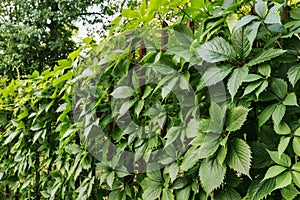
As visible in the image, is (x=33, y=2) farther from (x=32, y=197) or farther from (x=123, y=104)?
(x=123, y=104)

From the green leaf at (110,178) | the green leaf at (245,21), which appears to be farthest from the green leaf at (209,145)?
the green leaf at (110,178)

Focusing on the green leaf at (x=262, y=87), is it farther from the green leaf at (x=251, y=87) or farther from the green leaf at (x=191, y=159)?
the green leaf at (x=191, y=159)

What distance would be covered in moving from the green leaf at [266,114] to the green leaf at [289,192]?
0.18 metres

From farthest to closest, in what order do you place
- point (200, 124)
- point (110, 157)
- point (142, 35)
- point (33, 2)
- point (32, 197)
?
point (33, 2)
point (32, 197)
point (110, 157)
point (142, 35)
point (200, 124)

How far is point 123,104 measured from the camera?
1332mm

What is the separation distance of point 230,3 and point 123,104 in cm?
58

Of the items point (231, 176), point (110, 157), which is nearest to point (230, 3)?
point (231, 176)

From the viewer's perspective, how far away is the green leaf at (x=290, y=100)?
2.75 ft

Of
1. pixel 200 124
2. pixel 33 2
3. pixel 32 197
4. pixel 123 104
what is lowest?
pixel 33 2

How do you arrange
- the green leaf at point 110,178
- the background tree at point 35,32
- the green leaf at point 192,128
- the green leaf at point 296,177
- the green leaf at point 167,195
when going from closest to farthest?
the green leaf at point 296,177 < the green leaf at point 192,128 < the green leaf at point 167,195 < the green leaf at point 110,178 < the background tree at point 35,32

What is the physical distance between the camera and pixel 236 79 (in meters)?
0.90

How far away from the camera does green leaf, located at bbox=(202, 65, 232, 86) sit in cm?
93

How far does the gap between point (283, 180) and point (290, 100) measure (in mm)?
209

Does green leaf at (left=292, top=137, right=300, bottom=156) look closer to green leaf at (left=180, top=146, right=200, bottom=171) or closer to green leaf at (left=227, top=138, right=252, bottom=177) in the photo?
green leaf at (left=227, top=138, right=252, bottom=177)
